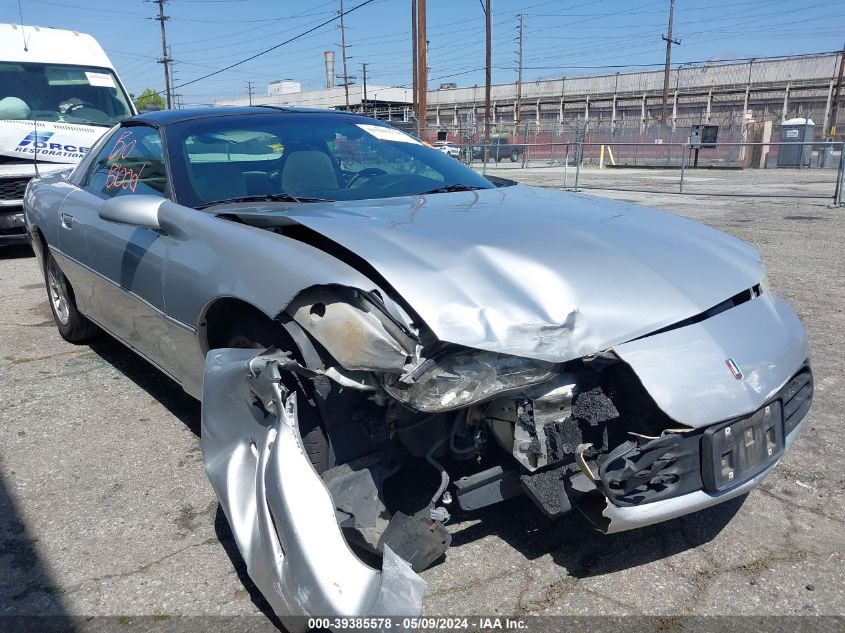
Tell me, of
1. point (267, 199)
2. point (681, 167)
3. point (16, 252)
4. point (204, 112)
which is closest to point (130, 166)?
point (204, 112)

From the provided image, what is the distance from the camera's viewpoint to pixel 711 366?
212cm

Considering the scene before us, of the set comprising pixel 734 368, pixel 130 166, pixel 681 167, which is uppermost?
pixel 130 166

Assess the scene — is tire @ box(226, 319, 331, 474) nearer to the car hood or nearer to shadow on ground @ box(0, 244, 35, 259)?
the car hood

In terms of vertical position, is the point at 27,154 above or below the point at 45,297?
above

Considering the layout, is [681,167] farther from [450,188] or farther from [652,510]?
[652,510]

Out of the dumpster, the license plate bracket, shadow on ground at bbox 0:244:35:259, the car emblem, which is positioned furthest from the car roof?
the dumpster

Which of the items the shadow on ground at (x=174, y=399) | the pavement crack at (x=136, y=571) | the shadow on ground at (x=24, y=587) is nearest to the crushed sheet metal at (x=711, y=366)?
the shadow on ground at (x=174, y=399)

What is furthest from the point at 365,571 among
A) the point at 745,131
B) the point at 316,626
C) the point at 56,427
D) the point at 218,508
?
the point at 745,131

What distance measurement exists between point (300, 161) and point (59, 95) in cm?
628

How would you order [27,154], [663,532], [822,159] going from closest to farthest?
[663,532] → [27,154] → [822,159]

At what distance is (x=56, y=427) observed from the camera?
11.6 ft

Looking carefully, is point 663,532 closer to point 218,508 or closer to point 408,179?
point 218,508

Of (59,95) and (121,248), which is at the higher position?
(59,95)

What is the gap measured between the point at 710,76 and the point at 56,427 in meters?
60.0
